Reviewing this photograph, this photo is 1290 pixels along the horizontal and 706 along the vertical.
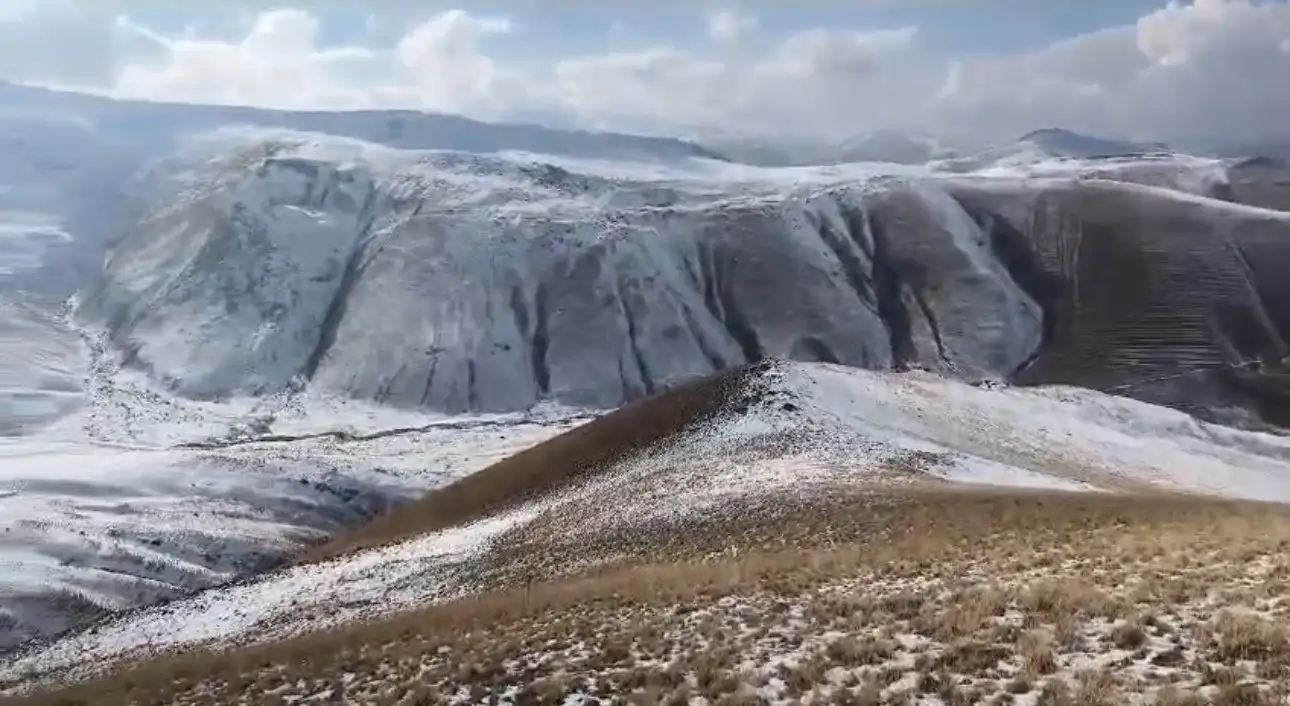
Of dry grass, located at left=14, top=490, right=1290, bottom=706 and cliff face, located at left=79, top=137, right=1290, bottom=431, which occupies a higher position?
dry grass, located at left=14, top=490, right=1290, bottom=706

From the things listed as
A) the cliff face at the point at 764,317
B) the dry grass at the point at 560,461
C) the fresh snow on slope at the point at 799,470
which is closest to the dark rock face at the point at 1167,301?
the cliff face at the point at 764,317

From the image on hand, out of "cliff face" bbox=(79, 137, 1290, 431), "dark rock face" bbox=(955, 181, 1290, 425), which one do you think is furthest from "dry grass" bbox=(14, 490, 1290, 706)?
"cliff face" bbox=(79, 137, 1290, 431)

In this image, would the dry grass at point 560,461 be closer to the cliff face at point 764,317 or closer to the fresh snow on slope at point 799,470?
the fresh snow on slope at point 799,470

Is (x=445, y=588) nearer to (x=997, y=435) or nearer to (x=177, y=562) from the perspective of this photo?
(x=997, y=435)

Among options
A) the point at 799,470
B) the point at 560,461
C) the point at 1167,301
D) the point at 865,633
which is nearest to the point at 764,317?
the point at 1167,301

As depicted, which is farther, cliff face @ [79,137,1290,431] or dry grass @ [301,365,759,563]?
cliff face @ [79,137,1290,431]

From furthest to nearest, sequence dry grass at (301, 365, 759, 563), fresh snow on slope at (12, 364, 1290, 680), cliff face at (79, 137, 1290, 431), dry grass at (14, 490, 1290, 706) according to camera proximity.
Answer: cliff face at (79, 137, 1290, 431) < dry grass at (301, 365, 759, 563) < fresh snow on slope at (12, 364, 1290, 680) < dry grass at (14, 490, 1290, 706)

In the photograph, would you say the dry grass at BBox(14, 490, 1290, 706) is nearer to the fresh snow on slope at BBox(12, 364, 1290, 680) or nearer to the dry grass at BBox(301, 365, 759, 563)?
the fresh snow on slope at BBox(12, 364, 1290, 680)
